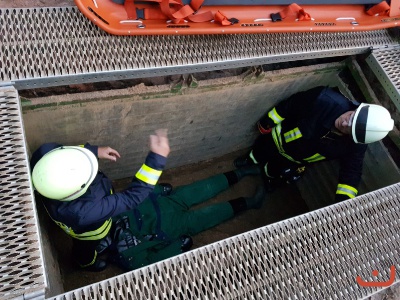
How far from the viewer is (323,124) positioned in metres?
2.70

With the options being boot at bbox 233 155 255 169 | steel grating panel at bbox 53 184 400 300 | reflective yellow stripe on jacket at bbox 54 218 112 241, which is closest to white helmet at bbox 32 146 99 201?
reflective yellow stripe on jacket at bbox 54 218 112 241

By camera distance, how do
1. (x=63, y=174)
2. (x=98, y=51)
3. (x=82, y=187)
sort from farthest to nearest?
(x=98, y=51) → (x=82, y=187) → (x=63, y=174)

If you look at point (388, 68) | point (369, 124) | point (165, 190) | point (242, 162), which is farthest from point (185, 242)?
point (388, 68)

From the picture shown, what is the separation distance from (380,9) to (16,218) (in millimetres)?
2931

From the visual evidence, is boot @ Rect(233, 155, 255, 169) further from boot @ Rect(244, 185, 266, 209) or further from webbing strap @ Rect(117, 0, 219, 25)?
webbing strap @ Rect(117, 0, 219, 25)

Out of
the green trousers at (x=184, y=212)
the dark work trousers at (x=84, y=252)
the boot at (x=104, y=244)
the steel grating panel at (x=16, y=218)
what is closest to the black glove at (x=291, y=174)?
the green trousers at (x=184, y=212)

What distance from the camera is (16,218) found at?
67.6 inches

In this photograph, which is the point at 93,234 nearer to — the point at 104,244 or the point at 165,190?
the point at 104,244

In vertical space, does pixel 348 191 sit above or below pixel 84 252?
above

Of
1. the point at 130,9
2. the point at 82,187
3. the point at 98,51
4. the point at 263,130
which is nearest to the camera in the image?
the point at 82,187

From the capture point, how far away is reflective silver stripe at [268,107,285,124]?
10.2ft

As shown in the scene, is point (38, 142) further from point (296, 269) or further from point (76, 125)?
point (296, 269)

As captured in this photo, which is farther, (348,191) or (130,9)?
(348,191)

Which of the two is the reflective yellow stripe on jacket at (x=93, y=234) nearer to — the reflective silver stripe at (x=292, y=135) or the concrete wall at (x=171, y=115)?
the concrete wall at (x=171, y=115)
